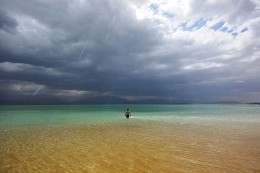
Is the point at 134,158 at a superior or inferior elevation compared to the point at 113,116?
inferior

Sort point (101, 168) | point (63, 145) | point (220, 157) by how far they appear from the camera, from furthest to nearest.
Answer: point (63, 145) → point (220, 157) → point (101, 168)

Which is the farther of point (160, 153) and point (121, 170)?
point (160, 153)

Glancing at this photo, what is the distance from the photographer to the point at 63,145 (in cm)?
1570

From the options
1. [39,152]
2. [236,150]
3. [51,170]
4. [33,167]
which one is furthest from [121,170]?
[236,150]

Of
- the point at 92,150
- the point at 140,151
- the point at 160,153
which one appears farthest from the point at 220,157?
the point at 92,150

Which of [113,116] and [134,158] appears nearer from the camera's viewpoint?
[134,158]

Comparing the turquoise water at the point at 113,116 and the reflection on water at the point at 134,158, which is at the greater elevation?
the turquoise water at the point at 113,116

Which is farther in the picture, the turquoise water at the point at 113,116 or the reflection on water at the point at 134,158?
the turquoise water at the point at 113,116

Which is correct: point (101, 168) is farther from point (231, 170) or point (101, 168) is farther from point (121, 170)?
point (231, 170)

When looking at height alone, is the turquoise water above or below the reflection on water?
above

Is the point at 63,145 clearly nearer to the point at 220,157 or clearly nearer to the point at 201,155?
the point at 201,155

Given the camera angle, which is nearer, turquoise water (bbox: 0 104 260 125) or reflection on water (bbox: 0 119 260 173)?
reflection on water (bbox: 0 119 260 173)

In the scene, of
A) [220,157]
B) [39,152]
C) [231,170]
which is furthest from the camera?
[39,152]

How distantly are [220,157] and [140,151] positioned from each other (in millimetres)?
4953
